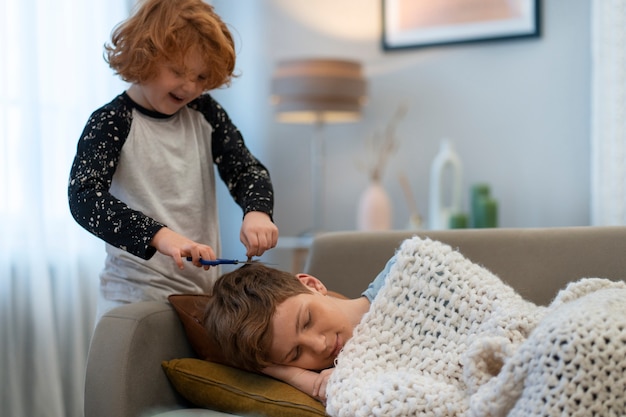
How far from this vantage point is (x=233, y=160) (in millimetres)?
1703

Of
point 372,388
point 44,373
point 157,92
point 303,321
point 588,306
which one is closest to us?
point 588,306

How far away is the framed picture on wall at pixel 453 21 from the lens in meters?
3.33

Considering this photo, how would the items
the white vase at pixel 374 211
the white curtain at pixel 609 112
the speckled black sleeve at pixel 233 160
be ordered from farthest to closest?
the white vase at pixel 374 211, the white curtain at pixel 609 112, the speckled black sleeve at pixel 233 160

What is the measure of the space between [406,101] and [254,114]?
0.77 metres

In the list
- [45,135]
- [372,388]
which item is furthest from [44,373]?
[372,388]

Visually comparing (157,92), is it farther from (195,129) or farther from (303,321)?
(303,321)

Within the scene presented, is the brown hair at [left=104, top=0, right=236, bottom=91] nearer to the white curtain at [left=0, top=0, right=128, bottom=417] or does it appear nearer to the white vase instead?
the white curtain at [left=0, top=0, right=128, bottom=417]

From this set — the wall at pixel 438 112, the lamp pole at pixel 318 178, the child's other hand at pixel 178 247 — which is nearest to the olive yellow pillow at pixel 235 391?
the child's other hand at pixel 178 247

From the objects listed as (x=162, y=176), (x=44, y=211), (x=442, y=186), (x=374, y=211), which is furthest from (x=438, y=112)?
(x=162, y=176)

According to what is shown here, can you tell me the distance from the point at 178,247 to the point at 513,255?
0.74 metres

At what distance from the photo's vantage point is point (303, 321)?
130cm

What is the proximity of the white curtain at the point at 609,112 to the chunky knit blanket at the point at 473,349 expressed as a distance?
5.47 feet

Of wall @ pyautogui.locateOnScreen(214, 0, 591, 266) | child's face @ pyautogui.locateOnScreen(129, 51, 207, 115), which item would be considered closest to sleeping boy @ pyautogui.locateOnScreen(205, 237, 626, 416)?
child's face @ pyautogui.locateOnScreen(129, 51, 207, 115)

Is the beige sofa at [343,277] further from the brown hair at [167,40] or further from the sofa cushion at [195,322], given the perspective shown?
the brown hair at [167,40]
